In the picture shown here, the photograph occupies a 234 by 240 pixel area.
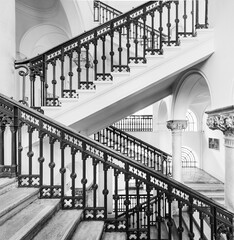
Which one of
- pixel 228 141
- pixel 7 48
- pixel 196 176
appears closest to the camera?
pixel 228 141

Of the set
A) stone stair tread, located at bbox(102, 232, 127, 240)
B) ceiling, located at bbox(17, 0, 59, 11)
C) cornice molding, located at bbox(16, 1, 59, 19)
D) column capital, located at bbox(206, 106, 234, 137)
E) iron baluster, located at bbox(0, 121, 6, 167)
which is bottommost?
stone stair tread, located at bbox(102, 232, 127, 240)

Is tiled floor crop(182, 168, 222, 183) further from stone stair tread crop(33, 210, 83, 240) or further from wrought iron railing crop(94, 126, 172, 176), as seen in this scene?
stone stair tread crop(33, 210, 83, 240)

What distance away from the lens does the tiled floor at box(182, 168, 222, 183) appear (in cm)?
879

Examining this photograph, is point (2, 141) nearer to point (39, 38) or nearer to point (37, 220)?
point (37, 220)

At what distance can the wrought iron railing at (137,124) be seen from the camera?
11.1 m

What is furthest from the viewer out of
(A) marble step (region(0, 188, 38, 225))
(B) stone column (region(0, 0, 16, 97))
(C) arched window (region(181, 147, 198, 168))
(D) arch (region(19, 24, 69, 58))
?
(C) arched window (region(181, 147, 198, 168))

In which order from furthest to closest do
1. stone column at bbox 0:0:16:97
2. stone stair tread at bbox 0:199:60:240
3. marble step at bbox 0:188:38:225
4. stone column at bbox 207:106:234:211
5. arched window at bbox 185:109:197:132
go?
arched window at bbox 185:109:197:132, stone column at bbox 0:0:16:97, stone column at bbox 207:106:234:211, marble step at bbox 0:188:38:225, stone stair tread at bbox 0:199:60:240

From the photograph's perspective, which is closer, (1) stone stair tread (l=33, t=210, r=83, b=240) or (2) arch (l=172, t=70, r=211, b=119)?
(1) stone stair tread (l=33, t=210, r=83, b=240)

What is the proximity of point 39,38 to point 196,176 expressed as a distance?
8.70 meters

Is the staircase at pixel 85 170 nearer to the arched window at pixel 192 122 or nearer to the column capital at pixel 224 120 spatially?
the column capital at pixel 224 120

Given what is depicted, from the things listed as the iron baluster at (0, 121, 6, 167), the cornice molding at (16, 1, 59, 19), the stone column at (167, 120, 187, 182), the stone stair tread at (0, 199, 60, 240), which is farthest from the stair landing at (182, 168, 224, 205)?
the cornice molding at (16, 1, 59, 19)

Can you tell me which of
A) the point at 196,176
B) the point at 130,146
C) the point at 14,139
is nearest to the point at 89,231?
the point at 14,139

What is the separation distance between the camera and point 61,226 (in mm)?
2014

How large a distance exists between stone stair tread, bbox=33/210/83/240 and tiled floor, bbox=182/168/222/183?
293 inches
